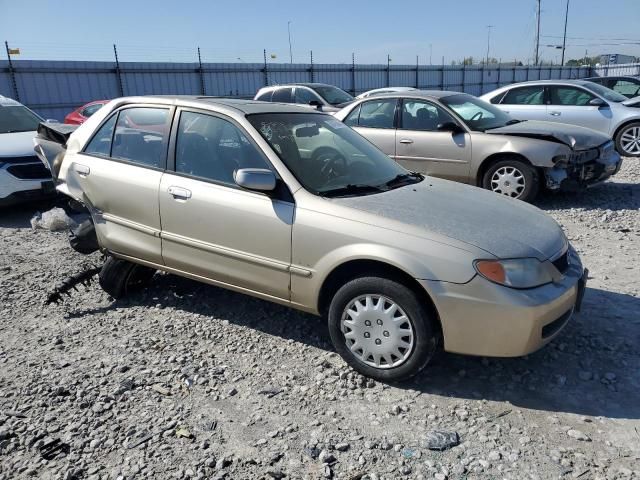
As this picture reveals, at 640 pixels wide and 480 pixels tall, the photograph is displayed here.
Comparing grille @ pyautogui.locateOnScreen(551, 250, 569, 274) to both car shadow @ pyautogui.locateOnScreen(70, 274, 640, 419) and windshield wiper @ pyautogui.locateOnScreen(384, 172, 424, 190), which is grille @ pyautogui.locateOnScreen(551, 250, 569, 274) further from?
windshield wiper @ pyautogui.locateOnScreen(384, 172, 424, 190)

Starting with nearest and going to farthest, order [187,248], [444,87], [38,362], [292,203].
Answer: [292,203] < [38,362] < [187,248] < [444,87]

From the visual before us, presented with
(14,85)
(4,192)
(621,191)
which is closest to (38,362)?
(4,192)

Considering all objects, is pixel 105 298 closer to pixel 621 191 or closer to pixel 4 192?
pixel 4 192

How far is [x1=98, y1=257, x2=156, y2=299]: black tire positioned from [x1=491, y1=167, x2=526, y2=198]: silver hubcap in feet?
16.2

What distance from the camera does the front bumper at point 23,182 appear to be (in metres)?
7.29

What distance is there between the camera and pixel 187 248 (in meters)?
3.97

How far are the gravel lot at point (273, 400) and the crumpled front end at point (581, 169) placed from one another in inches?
104

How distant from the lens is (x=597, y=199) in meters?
7.75

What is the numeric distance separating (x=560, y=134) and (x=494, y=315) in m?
5.28

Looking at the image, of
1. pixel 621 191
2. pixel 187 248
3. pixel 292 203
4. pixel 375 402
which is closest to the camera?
pixel 375 402

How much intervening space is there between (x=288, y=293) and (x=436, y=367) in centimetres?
112

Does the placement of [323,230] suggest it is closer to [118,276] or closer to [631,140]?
[118,276]

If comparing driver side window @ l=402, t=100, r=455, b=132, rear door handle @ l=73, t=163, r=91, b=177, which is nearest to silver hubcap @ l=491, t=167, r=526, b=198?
driver side window @ l=402, t=100, r=455, b=132

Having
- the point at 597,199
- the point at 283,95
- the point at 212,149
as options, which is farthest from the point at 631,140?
the point at 212,149
